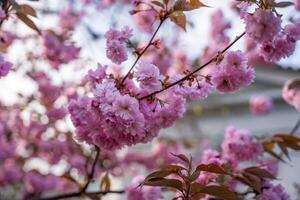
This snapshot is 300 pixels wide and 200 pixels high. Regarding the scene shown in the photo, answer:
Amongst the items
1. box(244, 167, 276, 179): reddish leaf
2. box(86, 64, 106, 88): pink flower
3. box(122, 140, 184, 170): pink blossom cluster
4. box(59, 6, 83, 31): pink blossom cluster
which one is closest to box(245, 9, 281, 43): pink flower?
box(86, 64, 106, 88): pink flower

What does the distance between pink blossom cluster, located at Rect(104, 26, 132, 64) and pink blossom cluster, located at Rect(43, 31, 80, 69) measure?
4.94 ft

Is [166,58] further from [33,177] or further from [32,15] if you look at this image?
[32,15]

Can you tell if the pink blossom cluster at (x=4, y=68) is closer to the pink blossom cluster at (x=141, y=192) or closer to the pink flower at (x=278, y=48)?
the pink blossom cluster at (x=141, y=192)

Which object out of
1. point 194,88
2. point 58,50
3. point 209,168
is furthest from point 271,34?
point 58,50

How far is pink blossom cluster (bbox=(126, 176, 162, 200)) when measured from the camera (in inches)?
87.5

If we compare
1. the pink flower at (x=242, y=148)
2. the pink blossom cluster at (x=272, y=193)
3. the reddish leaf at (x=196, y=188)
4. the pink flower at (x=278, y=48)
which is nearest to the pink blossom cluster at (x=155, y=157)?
the pink flower at (x=242, y=148)

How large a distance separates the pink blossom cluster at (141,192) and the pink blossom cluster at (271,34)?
842mm

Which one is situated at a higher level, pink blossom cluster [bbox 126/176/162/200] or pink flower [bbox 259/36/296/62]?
pink flower [bbox 259/36/296/62]

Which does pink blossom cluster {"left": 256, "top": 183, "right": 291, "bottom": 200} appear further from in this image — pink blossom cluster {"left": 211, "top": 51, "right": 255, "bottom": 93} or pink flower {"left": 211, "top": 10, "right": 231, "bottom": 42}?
pink flower {"left": 211, "top": 10, "right": 231, "bottom": 42}

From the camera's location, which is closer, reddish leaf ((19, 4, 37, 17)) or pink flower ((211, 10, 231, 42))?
reddish leaf ((19, 4, 37, 17))

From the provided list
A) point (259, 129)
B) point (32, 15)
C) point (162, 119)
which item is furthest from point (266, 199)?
point (259, 129)

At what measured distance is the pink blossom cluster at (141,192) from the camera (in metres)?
2.22

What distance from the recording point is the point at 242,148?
8.08 ft

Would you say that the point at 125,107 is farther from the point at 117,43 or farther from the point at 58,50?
the point at 58,50
